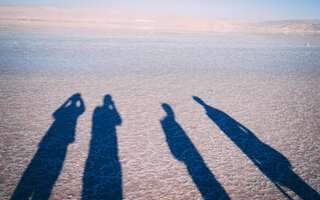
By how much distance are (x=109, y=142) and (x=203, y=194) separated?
2.07 m

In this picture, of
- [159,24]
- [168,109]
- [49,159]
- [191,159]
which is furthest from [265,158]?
[159,24]

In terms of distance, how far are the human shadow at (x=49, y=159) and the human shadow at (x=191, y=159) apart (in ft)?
6.69

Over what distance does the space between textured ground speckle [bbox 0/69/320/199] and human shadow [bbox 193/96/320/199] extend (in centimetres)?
11

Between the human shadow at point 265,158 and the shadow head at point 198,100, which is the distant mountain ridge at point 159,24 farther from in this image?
the human shadow at point 265,158

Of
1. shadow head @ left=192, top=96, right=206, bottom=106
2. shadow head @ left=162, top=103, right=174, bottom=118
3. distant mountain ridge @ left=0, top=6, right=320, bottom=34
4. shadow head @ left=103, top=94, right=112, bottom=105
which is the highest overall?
distant mountain ridge @ left=0, top=6, right=320, bottom=34

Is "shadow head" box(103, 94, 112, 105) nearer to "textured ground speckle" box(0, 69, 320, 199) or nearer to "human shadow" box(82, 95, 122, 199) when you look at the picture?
"textured ground speckle" box(0, 69, 320, 199)

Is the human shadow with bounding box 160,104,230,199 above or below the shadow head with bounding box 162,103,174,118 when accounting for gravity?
below

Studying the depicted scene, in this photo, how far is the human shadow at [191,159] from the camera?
10.0 ft

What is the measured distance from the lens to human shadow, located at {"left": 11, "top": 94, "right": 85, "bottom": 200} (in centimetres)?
293

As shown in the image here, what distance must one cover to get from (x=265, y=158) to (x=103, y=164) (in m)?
2.95

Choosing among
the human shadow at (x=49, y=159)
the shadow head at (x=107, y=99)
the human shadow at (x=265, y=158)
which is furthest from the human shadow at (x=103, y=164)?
the human shadow at (x=265, y=158)

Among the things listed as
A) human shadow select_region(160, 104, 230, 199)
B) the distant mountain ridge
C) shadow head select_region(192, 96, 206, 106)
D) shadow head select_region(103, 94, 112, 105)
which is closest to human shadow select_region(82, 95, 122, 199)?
shadow head select_region(103, 94, 112, 105)

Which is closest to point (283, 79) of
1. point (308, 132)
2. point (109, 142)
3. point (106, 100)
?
point (308, 132)

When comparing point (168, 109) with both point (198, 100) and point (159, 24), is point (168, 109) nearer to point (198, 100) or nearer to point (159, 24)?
point (198, 100)
